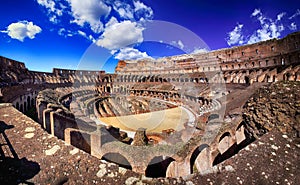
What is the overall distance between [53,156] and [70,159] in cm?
48

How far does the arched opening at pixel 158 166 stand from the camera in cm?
576

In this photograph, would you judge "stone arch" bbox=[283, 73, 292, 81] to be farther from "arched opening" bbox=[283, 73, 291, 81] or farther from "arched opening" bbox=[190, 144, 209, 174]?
"arched opening" bbox=[190, 144, 209, 174]

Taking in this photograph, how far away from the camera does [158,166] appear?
622 centimetres

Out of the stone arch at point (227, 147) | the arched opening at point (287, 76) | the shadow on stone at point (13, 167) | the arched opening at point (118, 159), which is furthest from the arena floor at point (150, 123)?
the shadow on stone at point (13, 167)

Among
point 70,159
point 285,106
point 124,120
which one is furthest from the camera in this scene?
point 124,120

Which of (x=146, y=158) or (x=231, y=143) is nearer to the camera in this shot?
(x=146, y=158)

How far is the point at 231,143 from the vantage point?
266 inches


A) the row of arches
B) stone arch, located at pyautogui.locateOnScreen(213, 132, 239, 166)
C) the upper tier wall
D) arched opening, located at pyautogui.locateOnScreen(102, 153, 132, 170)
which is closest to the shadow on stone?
the row of arches

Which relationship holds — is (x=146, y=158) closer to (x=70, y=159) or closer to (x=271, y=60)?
(x=70, y=159)

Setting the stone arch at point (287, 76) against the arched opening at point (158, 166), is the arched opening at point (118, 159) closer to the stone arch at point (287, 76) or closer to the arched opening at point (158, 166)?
the arched opening at point (158, 166)

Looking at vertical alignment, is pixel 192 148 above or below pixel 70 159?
below

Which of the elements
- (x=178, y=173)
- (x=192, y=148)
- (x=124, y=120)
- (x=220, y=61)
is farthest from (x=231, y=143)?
(x=220, y=61)

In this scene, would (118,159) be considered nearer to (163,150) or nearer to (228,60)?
(163,150)

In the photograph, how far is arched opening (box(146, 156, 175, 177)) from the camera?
18.9ft
